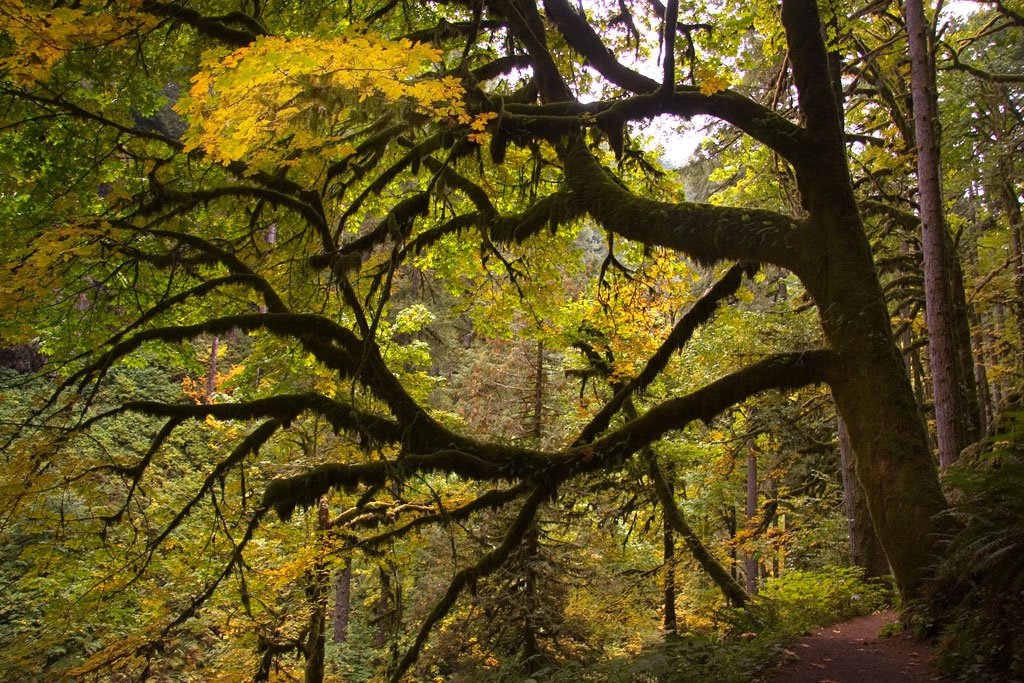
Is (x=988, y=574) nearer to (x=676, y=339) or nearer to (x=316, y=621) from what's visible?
(x=676, y=339)

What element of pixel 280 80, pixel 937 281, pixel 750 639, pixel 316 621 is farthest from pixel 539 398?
pixel 280 80

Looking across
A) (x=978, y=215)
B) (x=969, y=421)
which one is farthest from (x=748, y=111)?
(x=978, y=215)

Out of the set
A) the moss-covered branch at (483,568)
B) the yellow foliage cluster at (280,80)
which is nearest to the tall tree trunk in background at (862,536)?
the moss-covered branch at (483,568)

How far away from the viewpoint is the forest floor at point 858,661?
4.02m

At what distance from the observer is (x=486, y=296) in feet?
31.1

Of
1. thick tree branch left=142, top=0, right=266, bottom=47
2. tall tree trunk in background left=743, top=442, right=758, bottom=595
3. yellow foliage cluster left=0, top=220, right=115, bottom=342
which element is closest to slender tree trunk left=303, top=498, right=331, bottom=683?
yellow foliage cluster left=0, top=220, right=115, bottom=342

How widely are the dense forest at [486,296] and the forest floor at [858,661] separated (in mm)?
208

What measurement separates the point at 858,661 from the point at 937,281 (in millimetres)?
4283

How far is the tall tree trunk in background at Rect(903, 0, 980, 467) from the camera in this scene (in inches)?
260

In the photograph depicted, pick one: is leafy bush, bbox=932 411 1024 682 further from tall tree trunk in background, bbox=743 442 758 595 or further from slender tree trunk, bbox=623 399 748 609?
tall tree trunk in background, bbox=743 442 758 595

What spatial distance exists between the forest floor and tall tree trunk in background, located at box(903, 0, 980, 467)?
2458 millimetres

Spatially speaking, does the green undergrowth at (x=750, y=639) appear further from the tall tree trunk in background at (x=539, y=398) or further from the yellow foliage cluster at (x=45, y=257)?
the yellow foliage cluster at (x=45, y=257)

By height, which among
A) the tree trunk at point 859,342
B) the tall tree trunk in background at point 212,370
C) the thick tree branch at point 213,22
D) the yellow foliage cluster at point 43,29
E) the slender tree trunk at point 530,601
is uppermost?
the tall tree trunk in background at point 212,370

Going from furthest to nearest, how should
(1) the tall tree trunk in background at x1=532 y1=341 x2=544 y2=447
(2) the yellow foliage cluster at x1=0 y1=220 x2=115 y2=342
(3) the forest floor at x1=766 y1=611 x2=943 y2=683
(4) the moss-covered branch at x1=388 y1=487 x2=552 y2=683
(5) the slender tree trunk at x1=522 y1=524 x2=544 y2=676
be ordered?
(1) the tall tree trunk in background at x1=532 y1=341 x2=544 y2=447
(5) the slender tree trunk at x1=522 y1=524 x2=544 y2=676
(4) the moss-covered branch at x1=388 y1=487 x2=552 y2=683
(2) the yellow foliage cluster at x1=0 y1=220 x2=115 y2=342
(3) the forest floor at x1=766 y1=611 x2=943 y2=683
